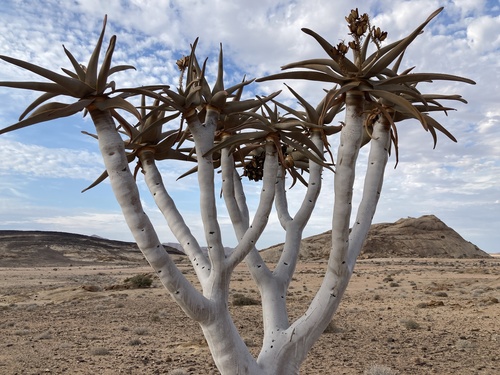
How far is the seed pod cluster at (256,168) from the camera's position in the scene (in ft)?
22.7

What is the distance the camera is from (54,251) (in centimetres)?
8362

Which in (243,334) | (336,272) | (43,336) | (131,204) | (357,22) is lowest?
(43,336)

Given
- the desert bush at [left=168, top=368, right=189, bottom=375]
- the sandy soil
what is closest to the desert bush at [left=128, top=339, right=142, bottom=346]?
the sandy soil

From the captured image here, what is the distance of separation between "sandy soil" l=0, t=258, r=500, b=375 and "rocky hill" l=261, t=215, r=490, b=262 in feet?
145

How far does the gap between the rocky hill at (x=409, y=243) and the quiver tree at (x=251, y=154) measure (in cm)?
5782

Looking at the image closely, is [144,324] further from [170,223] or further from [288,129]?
[288,129]

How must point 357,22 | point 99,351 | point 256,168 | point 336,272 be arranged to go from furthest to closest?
point 99,351 → point 256,168 → point 336,272 → point 357,22

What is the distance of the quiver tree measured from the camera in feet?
15.9

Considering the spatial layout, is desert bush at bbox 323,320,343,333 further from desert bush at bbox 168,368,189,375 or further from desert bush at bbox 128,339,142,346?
desert bush at bbox 168,368,189,375

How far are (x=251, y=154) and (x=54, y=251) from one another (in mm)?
83982

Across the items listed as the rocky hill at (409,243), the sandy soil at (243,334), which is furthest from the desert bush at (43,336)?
the rocky hill at (409,243)

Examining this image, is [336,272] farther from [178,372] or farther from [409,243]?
[409,243]

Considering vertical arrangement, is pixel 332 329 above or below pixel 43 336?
above

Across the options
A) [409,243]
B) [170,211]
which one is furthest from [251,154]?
[409,243]
